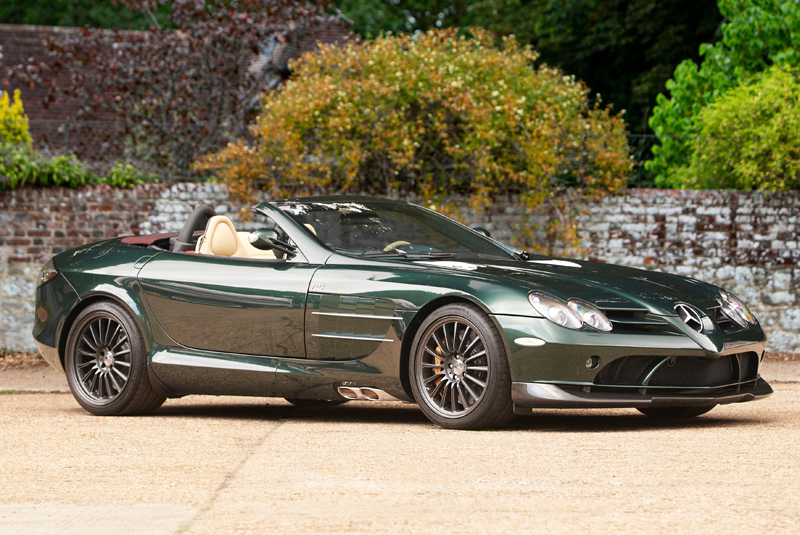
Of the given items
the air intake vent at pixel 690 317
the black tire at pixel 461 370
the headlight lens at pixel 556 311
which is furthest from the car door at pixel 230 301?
the air intake vent at pixel 690 317

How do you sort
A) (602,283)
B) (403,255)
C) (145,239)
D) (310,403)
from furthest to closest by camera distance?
(310,403), (145,239), (403,255), (602,283)

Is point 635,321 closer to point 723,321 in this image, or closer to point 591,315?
point 591,315

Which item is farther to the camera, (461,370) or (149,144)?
(149,144)

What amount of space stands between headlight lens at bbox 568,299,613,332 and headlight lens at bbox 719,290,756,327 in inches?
39.2

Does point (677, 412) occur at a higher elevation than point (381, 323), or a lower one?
lower

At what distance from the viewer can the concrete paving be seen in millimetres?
4059

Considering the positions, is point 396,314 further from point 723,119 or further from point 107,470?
point 723,119

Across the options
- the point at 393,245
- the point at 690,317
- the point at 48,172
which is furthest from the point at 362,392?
the point at 48,172

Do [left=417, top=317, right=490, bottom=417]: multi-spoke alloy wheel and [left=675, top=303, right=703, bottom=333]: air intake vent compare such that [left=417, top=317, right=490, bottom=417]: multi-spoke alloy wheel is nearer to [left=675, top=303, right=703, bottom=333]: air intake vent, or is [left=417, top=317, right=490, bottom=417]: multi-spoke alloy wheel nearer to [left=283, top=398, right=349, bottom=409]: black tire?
[left=675, top=303, right=703, bottom=333]: air intake vent

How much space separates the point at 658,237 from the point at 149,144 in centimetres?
707

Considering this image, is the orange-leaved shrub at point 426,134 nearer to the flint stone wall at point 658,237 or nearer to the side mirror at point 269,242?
the flint stone wall at point 658,237

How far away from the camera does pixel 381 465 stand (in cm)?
525

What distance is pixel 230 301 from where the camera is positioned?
707 cm

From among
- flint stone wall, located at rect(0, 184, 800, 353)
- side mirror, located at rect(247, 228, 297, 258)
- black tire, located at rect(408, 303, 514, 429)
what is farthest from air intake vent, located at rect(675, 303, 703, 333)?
flint stone wall, located at rect(0, 184, 800, 353)
